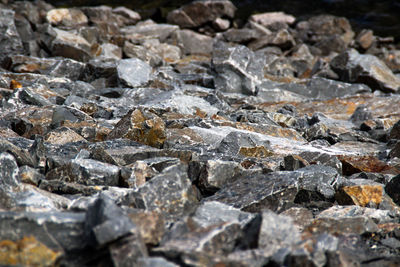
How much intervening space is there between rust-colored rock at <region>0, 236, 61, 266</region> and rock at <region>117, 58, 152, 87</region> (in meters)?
7.20

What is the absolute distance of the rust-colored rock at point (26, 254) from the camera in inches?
88.8

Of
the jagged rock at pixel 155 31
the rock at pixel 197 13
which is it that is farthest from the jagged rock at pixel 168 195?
the rock at pixel 197 13

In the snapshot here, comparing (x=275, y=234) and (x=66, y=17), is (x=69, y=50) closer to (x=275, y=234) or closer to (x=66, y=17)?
(x=66, y=17)

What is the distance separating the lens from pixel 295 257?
2318mm

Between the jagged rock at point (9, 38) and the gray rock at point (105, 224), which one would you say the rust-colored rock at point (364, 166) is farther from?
the jagged rock at point (9, 38)

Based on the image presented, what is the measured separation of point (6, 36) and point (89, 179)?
975 centimetres

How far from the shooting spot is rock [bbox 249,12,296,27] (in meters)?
25.7

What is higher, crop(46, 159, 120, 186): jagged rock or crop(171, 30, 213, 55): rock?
crop(46, 159, 120, 186): jagged rock

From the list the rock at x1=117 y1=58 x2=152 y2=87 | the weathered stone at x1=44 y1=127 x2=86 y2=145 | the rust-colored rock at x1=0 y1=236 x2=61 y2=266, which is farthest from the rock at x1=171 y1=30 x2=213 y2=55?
the rust-colored rock at x1=0 y1=236 x2=61 y2=266

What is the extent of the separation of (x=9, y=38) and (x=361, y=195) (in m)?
10.7

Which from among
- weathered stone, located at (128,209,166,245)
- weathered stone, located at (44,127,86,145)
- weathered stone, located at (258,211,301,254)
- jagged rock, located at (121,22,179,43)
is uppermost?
weathered stone, located at (258,211,301,254)

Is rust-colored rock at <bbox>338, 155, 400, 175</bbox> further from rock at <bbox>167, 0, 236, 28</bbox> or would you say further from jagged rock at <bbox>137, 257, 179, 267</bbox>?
rock at <bbox>167, 0, 236, 28</bbox>

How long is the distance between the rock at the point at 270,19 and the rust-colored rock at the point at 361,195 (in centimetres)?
2240

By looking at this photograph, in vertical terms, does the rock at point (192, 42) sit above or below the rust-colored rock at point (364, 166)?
below
